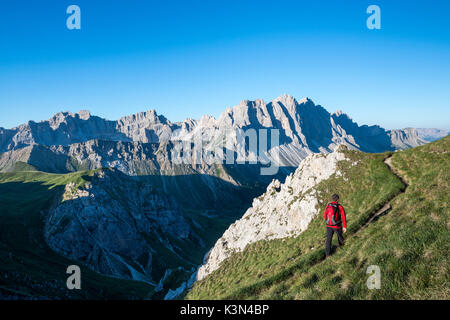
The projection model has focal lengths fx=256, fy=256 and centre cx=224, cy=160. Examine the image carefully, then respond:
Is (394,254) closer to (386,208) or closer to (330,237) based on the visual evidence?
(330,237)

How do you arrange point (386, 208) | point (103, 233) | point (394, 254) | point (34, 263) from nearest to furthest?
point (394, 254) < point (386, 208) < point (34, 263) < point (103, 233)

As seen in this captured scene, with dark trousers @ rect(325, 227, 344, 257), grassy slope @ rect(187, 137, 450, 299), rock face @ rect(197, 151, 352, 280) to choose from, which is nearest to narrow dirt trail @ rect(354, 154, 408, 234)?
grassy slope @ rect(187, 137, 450, 299)

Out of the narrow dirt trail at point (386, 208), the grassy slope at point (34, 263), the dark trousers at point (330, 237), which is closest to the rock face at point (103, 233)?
the grassy slope at point (34, 263)

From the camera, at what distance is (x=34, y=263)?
98.8m

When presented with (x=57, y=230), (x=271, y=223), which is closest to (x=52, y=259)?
(x=57, y=230)

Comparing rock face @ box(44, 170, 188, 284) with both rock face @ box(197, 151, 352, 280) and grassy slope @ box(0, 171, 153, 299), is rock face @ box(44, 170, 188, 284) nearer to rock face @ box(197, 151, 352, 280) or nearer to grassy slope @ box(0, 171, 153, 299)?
grassy slope @ box(0, 171, 153, 299)

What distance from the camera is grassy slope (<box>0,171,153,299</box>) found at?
7459cm

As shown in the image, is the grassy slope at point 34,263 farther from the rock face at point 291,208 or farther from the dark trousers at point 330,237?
the dark trousers at point 330,237

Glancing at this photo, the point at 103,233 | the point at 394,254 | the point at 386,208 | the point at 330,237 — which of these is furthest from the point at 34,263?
the point at 394,254

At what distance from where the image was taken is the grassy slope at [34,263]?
245ft
